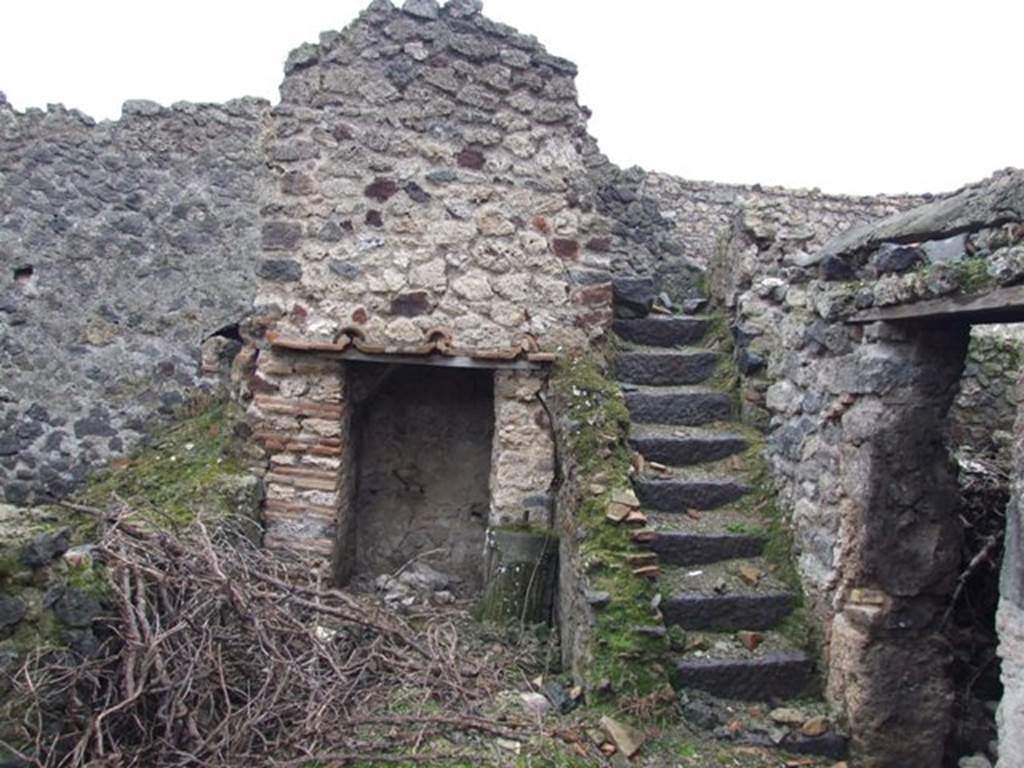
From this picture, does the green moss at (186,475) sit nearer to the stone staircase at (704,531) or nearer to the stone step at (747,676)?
the stone staircase at (704,531)

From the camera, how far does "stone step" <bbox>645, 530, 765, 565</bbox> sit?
4.30 meters

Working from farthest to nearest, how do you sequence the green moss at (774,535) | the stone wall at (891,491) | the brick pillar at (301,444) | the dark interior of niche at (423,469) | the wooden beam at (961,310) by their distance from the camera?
the dark interior of niche at (423,469), the brick pillar at (301,444), the green moss at (774,535), the stone wall at (891,491), the wooden beam at (961,310)

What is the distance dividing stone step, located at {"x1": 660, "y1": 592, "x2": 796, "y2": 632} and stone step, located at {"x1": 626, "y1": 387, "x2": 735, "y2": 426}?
1281mm

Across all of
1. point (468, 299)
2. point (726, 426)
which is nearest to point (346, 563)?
point (468, 299)

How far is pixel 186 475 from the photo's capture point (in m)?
5.20

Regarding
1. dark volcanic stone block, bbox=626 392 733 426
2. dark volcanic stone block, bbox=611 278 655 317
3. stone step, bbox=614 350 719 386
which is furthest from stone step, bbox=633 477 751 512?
dark volcanic stone block, bbox=611 278 655 317

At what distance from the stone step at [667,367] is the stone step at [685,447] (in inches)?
23.6

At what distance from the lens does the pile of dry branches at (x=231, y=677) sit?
301cm

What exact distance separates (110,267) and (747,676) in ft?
22.8

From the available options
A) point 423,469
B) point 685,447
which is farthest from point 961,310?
point 423,469

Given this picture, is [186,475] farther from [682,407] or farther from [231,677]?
[682,407]

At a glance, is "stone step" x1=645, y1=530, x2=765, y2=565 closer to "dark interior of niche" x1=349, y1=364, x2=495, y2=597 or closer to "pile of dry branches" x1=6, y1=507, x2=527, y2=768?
"pile of dry branches" x1=6, y1=507, x2=527, y2=768

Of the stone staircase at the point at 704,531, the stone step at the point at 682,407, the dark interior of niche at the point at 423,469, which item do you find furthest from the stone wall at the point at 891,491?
the dark interior of niche at the point at 423,469

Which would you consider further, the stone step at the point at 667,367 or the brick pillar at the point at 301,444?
the stone step at the point at 667,367
